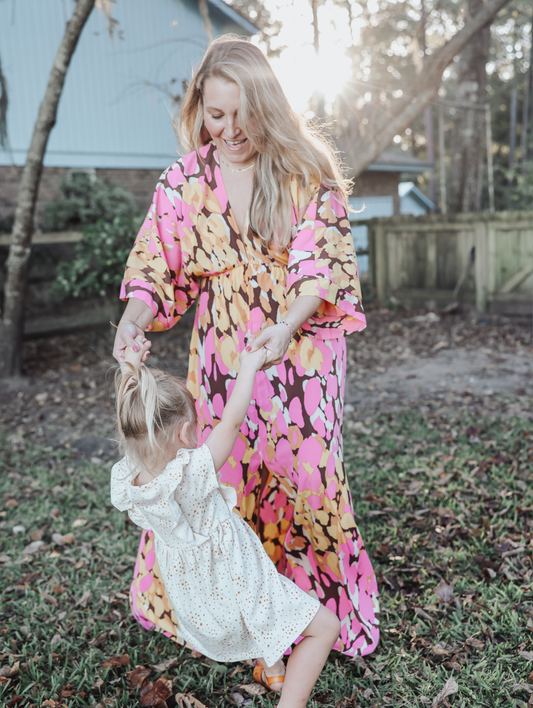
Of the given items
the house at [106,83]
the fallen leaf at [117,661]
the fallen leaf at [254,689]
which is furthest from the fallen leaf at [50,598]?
the house at [106,83]

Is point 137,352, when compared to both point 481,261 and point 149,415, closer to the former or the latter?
point 149,415

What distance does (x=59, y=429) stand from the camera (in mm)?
5465

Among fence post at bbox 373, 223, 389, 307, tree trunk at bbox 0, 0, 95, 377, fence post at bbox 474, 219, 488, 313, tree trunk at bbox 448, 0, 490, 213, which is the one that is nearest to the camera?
tree trunk at bbox 0, 0, 95, 377

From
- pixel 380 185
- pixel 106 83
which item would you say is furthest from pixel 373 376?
pixel 380 185

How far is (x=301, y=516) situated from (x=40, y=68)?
33.3ft

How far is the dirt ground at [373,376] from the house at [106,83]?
3.48 metres

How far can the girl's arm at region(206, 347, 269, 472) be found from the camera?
1724 mm

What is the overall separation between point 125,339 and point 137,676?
1315 mm

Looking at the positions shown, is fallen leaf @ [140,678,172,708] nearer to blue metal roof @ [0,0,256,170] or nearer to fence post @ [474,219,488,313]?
fence post @ [474,219,488,313]

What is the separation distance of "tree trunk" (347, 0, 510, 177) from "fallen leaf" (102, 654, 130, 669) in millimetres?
6095

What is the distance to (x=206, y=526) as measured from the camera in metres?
1.83

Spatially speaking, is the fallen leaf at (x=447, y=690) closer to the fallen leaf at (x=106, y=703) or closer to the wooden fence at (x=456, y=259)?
the fallen leaf at (x=106, y=703)

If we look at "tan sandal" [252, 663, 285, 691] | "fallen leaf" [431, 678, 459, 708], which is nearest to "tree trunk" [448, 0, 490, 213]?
"fallen leaf" [431, 678, 459, 708]

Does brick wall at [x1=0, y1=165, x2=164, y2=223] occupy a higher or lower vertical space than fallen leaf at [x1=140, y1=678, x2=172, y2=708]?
higher
